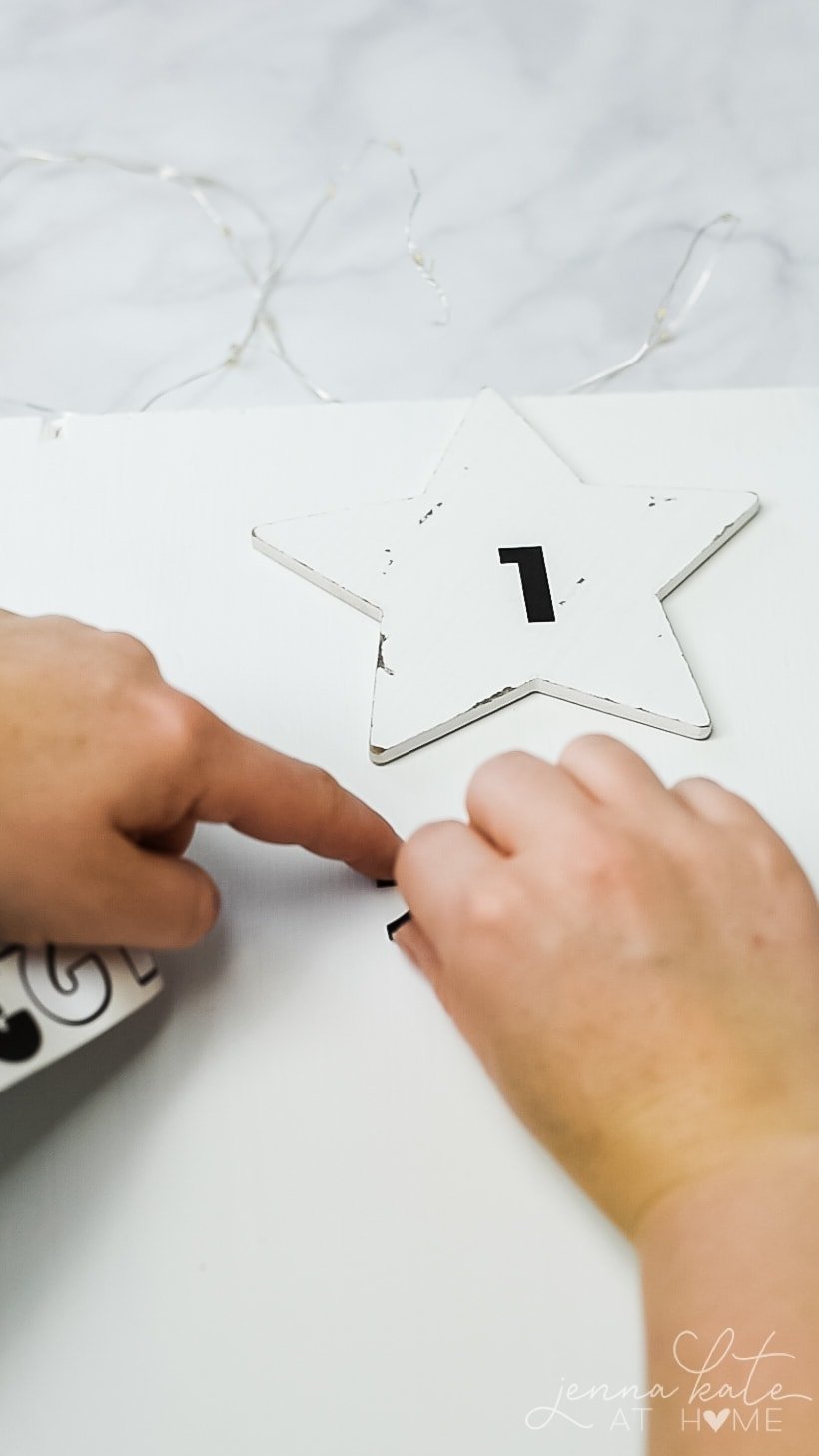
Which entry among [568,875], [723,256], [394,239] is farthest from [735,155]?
[568,875]

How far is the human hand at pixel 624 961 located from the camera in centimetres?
37

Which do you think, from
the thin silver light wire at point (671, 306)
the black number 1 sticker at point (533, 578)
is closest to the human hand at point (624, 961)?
the black number 1 sticker at point (533, 578)

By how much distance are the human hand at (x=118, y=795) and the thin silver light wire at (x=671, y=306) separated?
449mm

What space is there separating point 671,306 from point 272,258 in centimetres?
27

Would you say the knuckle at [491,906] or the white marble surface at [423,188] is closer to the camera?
the knuckle at [491,906]

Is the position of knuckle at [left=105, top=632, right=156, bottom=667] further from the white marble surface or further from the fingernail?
the white marble surface

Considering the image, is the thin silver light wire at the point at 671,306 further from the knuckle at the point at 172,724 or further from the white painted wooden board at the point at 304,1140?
the knuckle at the point at 172,724

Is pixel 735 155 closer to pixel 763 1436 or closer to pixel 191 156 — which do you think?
pixel 191 156

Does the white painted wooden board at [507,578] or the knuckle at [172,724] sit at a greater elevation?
the knuckle at [172,724]

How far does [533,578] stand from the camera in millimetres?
549

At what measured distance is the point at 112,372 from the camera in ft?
2.61

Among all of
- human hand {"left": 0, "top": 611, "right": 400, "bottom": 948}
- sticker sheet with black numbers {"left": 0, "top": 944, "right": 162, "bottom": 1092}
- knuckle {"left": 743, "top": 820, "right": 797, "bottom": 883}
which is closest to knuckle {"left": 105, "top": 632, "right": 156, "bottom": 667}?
human hand {"left": 0, "top": 611, "right": 400, "bottom": 948}

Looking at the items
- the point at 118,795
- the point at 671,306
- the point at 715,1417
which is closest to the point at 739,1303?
the point at 715,1417

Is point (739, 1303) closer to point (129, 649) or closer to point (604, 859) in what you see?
point (604, 859)
